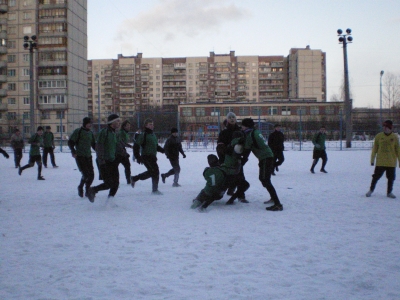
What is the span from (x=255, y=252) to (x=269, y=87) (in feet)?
394

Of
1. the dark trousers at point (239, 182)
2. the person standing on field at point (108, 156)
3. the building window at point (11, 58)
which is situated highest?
the building window at point (11, 58)

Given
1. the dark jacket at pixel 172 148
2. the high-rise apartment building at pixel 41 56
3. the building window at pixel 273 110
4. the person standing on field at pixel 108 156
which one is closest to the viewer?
the person standing on field at pixel 108 156

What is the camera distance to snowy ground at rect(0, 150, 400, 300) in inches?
148

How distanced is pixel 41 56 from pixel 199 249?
6607cm

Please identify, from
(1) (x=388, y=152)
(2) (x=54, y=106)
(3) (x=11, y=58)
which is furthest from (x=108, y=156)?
(3) (x=11, y=58)

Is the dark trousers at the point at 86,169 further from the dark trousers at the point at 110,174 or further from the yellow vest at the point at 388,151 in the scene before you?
the yellow vest at the point at 388,151

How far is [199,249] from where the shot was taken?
5012 millimetres

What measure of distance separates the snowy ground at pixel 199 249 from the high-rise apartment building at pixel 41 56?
58.5m

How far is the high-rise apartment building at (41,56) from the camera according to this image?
6306 cm

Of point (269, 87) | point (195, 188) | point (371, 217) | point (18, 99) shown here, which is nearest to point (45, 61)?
point (18, 99)

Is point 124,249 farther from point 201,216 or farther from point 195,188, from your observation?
point 195,188

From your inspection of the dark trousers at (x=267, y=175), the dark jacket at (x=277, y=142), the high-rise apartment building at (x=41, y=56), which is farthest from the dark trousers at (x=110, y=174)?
the high-rise apartment building at (x=41, y=56)

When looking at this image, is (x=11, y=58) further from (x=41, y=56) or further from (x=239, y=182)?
(x=239, y=182)

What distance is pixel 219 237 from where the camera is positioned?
5621mm
